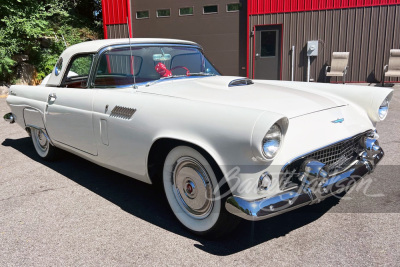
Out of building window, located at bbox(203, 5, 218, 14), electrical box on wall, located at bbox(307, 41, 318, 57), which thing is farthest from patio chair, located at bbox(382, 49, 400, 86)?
building window, located at bbox(203, 5, 218, 14)

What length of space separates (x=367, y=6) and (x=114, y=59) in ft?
31.2

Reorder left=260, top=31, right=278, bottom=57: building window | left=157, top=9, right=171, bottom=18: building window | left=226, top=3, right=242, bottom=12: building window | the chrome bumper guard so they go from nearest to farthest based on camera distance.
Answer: the chrome bumper guard, left=260, top=31, right=278, bottom=57: building window, left=226, top=3, right=242, bottom=12: building window, left=157, top=9, right=171, bottom=18: building window

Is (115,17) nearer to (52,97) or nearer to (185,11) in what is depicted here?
(185,11)

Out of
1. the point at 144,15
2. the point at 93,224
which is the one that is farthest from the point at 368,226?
the point at 144,15

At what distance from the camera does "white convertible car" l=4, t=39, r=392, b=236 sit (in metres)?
2.14

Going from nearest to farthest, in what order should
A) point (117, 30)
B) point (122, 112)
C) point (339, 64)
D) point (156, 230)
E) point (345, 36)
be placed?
1. point (156, 230)
2. point (122, 112)
3. point (339, 64)
4. point (345, 36)
5. point (117, 30)

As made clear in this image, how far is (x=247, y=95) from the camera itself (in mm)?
2713

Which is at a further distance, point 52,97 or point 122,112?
point 52,97

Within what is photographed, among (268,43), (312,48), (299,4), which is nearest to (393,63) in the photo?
(312,48)

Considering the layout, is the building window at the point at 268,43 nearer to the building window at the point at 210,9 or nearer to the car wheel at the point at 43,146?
the building window at the point at 210,9

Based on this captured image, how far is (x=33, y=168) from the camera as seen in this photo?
167 inches

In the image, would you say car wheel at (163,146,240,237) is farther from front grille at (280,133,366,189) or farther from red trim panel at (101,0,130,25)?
red trim panel at (101,0,130,25)

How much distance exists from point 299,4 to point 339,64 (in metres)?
2.25

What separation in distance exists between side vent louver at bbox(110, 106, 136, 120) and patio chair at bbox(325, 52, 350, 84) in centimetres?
901
